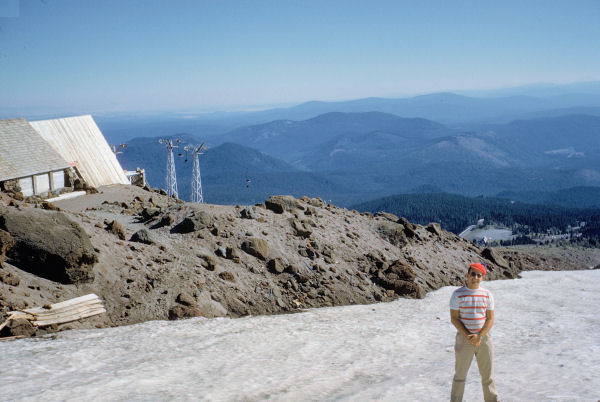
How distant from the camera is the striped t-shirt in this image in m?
8.00

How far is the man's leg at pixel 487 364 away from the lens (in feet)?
26.7

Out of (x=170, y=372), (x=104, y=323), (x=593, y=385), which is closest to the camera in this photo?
(x=593, y=385)

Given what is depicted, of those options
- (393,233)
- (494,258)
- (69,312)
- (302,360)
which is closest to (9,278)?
(69,312)

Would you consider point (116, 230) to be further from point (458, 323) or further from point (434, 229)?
point (434, 229)

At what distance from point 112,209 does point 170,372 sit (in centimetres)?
1441

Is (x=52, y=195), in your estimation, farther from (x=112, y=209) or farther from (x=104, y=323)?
(x=104, y=323)

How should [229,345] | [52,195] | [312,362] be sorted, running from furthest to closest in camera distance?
1. [52,195]
2. [229,345]
3. [312,362]

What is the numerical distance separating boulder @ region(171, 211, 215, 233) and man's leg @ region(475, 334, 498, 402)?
13354 millimetres

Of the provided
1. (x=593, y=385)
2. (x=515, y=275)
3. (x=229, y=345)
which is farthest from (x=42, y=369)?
(x=515, y=275)

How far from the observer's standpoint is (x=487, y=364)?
8234mm

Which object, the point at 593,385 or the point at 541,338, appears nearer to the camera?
the point at 593,385

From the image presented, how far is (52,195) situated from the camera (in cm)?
2564

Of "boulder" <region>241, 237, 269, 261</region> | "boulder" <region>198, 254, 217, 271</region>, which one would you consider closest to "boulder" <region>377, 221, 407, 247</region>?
"boulder" <region>241, 237, 269, 261</region>

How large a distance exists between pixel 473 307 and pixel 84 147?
29.0 meters
